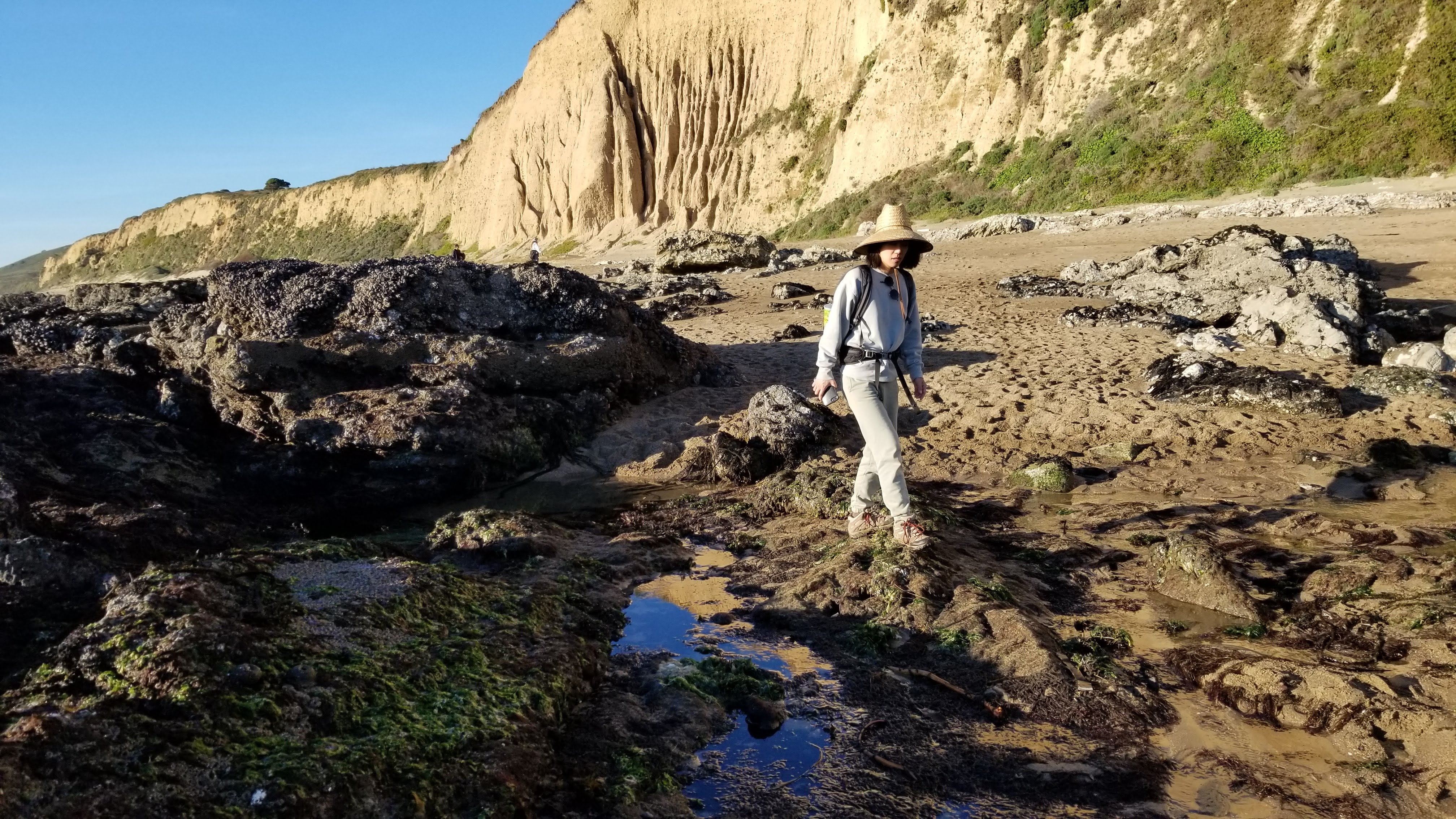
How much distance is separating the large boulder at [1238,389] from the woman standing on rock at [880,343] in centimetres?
397

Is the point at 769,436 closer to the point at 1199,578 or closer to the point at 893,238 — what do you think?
the point at 893,238

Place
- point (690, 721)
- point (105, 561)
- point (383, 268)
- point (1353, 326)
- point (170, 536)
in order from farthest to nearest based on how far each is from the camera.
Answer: point (1353, 326) → point (383, 268) → point (170, 536) → point (105, 561) → point (690, 721)

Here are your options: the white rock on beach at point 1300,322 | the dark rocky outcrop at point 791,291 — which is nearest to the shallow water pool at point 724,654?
the white rock on beach at point 1300,322

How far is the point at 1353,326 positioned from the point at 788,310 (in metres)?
7.05

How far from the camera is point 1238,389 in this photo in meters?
7.45

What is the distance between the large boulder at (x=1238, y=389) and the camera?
23.6ft

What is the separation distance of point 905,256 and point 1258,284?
807cm

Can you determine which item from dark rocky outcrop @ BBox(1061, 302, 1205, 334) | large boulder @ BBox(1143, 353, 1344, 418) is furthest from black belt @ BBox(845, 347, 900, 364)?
dark rocky outcrop @ BBox(1061, 302, 1205, 334)

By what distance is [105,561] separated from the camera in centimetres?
406

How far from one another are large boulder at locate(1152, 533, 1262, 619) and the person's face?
2.11 metres

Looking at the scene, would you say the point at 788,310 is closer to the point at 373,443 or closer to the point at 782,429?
the point at 782,429

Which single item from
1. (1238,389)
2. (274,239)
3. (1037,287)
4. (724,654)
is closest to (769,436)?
(724,654)

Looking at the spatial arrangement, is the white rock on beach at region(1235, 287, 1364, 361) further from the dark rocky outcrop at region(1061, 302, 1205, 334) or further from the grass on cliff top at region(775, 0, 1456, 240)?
the grass on cliff top at region(775, 0, 1456, 240)

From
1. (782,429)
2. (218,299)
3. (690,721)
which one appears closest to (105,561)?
(690,721)
